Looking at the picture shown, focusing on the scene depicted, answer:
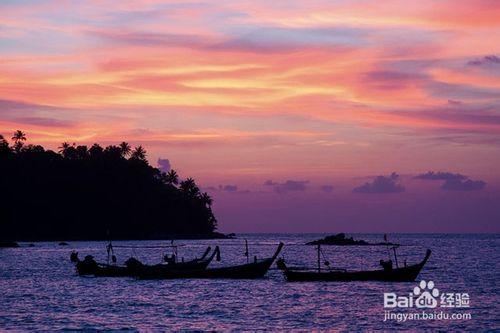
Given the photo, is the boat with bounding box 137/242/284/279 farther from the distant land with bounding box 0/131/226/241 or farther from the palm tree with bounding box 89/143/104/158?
the palm tree with bounding box 89/143/104/158

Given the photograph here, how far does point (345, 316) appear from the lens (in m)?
42.2

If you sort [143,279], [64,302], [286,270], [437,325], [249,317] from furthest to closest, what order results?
[143,279]
[286,270]
[64,302]
[249,317]
[437,325]

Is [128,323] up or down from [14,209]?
down

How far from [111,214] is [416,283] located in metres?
132

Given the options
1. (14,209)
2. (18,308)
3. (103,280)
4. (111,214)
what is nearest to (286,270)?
(103,280)

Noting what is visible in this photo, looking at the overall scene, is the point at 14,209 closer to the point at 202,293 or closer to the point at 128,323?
the point at 202,293

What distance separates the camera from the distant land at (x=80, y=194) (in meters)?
166

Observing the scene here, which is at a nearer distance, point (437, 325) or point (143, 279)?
point (437, 325)
